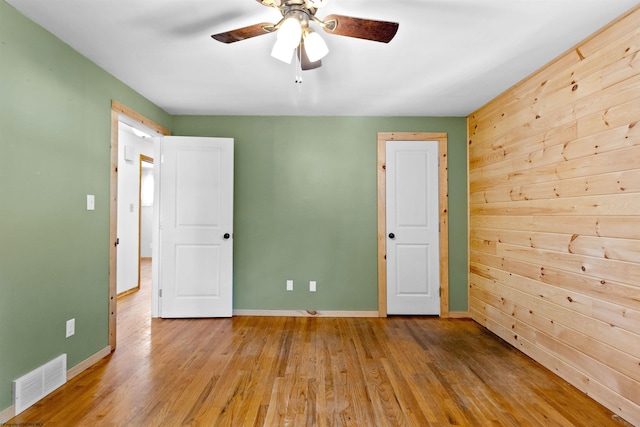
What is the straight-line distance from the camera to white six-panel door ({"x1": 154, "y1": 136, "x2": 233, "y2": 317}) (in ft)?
11.6

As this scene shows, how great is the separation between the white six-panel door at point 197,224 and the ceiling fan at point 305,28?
2.04m

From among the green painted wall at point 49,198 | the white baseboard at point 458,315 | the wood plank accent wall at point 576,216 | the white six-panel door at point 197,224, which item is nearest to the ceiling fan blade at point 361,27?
the wood plank accent wall at point 576,216

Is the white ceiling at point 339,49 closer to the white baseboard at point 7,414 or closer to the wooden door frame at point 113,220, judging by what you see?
the wooden door frame at point 113,220

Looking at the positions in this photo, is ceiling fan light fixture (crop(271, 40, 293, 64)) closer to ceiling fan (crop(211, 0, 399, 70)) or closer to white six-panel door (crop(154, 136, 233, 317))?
ceiling fan (crop(211, 0, 399, 70))

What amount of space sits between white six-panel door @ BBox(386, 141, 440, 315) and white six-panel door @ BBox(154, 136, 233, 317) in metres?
1.90

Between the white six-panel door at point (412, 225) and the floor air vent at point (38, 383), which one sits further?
the white six-panel door at point (412, 225)

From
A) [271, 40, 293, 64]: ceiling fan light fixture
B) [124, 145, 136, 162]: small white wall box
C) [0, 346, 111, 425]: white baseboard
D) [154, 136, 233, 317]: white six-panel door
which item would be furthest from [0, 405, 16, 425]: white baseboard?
[124, 145, 136, 162]: small white wall box

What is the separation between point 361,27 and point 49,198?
7.34 feet

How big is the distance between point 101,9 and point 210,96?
52.1 inches

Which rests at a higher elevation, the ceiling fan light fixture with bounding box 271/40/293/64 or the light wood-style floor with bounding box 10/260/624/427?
the ceiling fan light fixture with bounding box 271/40/293/64

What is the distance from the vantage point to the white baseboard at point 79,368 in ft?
5.79

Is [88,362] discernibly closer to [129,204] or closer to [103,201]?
[103,201]

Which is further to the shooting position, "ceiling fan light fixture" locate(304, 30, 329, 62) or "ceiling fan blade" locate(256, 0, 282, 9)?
"ceiling fan light fixture" locate(304, 30, 329, 62)

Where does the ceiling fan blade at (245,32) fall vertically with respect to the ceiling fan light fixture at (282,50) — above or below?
above
